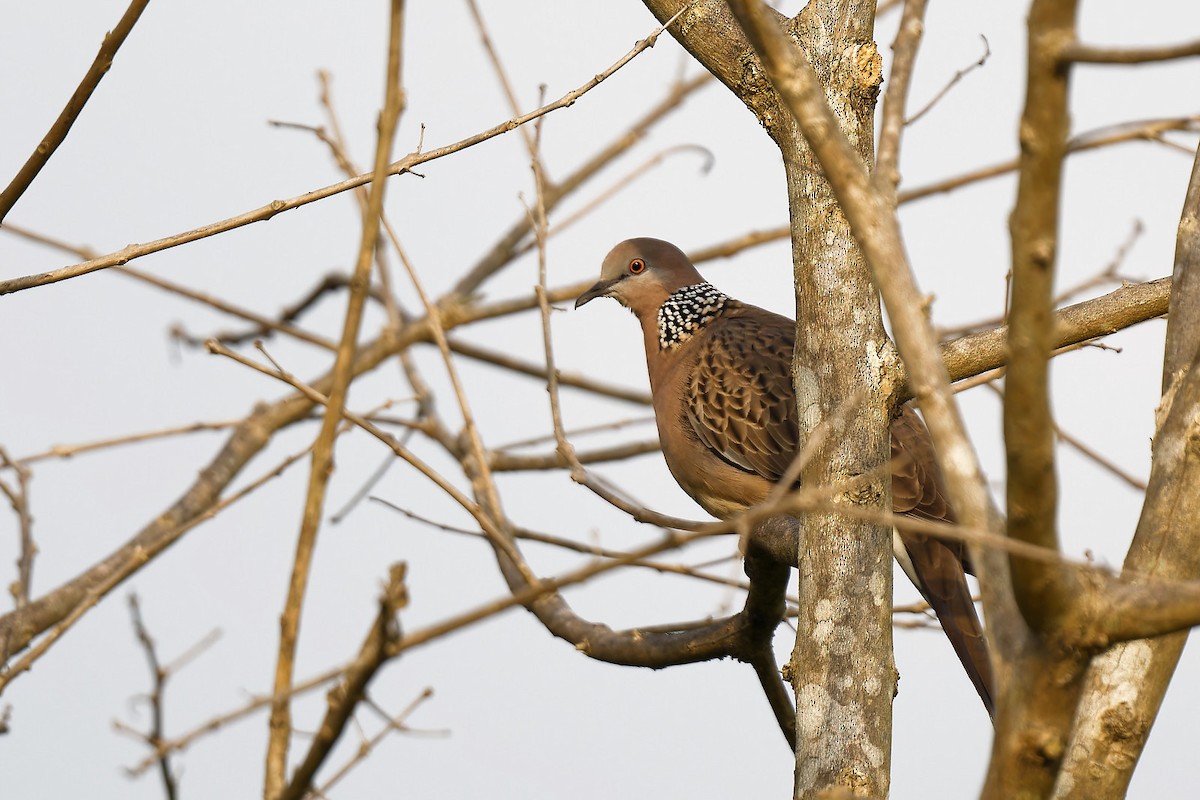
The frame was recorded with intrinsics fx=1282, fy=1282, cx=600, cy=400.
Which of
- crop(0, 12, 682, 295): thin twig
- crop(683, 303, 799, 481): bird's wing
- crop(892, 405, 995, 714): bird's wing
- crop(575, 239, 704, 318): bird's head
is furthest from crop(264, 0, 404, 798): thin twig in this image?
crop(575, 239, 704, 318): bird's head

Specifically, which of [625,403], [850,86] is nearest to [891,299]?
[850,86]

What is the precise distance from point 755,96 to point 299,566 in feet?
6.23

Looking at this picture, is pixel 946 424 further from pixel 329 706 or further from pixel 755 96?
pixel 755 96

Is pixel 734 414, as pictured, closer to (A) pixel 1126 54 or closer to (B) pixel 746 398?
(B) pixel 746 398

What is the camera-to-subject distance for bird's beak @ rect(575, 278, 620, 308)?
6418 mm

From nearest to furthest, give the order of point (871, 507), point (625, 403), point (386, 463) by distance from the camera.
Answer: point (871, 507) < point (386, 463) < point (625, 403)

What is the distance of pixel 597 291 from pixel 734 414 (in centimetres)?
134

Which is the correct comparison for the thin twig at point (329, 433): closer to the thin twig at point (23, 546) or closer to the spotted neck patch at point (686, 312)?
the thin twig at point (23, 546)

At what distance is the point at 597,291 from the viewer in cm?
643

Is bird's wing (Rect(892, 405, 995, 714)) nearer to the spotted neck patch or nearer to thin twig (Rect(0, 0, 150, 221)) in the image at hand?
the spotted neck patch

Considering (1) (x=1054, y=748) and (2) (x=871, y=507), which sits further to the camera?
(2) (x=871, y=507)

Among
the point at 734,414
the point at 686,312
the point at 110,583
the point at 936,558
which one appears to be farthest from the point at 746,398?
the point at 110,583

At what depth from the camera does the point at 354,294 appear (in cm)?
187

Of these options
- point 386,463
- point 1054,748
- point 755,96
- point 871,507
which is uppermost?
point 386,463
